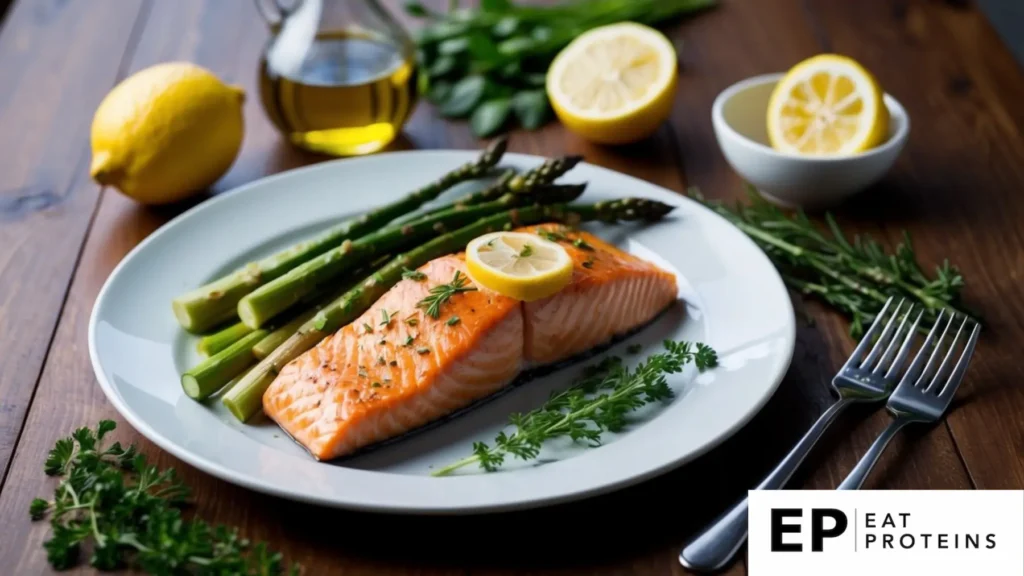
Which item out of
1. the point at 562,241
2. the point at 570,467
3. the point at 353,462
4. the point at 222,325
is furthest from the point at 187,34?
the point at 570,467

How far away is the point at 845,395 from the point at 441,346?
100cm

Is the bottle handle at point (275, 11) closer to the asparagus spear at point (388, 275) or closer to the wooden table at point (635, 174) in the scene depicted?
the wooden table at point (635, 174)

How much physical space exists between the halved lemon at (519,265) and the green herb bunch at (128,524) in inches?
34.9

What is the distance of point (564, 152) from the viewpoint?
4.08m

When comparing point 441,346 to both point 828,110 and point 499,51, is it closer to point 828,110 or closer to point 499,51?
point 828,110

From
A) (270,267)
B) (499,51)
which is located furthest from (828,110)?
(270,267)

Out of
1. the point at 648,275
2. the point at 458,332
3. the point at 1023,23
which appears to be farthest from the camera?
the point at 1023,23

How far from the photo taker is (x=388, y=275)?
307 centimetres

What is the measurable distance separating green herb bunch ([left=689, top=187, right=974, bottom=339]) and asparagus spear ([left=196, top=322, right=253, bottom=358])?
1533mm

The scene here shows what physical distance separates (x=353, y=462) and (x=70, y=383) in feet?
2.82

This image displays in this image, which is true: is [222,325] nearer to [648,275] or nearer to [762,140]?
[648,275]

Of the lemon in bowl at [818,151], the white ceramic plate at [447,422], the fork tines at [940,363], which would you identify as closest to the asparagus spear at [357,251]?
the white ceramic plate at [447,422]

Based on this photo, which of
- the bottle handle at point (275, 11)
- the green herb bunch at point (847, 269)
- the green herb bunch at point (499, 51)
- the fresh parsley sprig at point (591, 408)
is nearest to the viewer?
the fresh parsley sprig at point (591, 408)

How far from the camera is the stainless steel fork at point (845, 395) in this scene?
224cm
